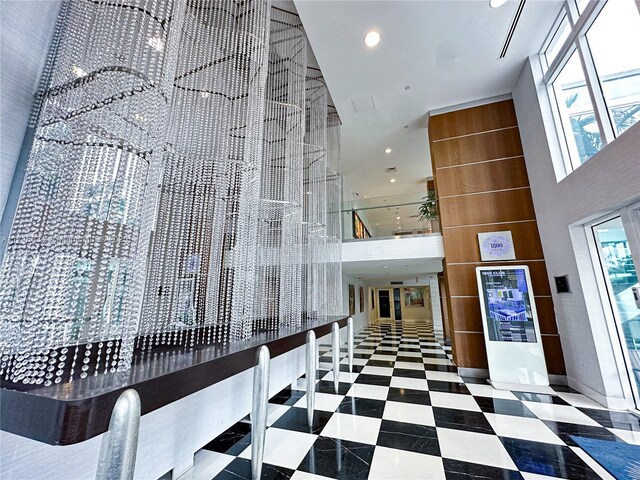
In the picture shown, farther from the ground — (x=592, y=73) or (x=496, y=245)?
(x=592, y=73)

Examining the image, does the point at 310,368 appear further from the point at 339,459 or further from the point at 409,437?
the point at 409,437

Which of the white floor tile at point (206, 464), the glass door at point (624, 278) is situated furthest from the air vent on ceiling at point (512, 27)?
the white floor tile at point (206, 464)

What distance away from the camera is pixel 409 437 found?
7.21 ft

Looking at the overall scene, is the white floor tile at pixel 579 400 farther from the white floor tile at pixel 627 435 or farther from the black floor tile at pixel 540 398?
the white floor tile at pixel 627 435

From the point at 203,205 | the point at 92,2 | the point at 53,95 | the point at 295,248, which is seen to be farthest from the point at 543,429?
the point at 92,2

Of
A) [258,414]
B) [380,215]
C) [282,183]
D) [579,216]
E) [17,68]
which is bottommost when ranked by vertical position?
[258,414]

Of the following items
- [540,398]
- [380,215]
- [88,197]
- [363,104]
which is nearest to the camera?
[88,197]

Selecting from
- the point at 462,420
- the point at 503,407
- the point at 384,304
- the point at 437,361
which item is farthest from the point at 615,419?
the point at 384,304

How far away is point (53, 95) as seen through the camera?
4.13 feet

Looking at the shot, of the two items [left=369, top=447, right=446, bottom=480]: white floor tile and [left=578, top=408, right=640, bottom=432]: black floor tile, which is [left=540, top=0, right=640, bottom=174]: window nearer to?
[left=578, top=408, right=640, bottom=432]: black floor tile

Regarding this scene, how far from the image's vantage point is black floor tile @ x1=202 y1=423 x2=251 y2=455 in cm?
205

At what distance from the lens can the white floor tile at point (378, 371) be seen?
3984 millimetres

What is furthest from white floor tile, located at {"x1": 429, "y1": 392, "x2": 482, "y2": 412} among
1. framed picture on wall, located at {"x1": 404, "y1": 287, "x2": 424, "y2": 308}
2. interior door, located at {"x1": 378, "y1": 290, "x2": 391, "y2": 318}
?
interior door, located at {"x1": 378, "y1": 290, "x2": 391, "y2": 318}

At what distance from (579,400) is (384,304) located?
11.7m
